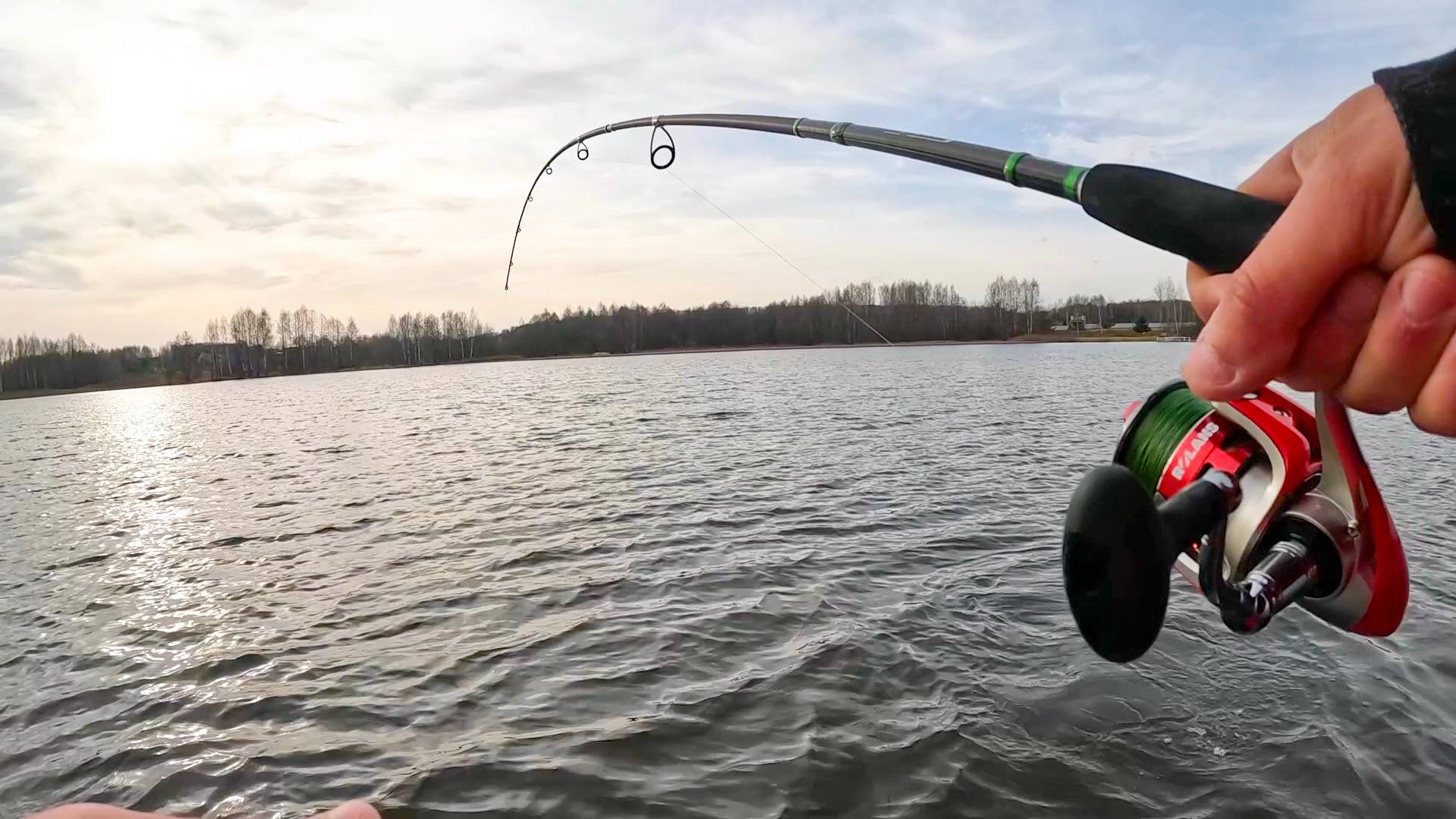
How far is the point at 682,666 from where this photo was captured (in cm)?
581

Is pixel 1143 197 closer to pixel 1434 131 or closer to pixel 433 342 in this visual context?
pixel 1434 131

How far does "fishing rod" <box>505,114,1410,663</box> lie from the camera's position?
4.98ft

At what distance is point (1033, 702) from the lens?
497 centimetres

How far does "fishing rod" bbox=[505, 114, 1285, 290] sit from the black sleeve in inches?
12.8

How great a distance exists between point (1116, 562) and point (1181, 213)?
646mm

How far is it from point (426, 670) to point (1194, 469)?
5.13 metres

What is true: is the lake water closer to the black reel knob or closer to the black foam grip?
the black reel knob

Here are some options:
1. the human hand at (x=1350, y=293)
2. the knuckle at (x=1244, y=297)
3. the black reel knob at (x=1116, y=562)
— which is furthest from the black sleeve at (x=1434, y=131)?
the black reel knob at (x=1116, y=562)

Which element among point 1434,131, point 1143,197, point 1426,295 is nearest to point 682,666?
point 1143,197

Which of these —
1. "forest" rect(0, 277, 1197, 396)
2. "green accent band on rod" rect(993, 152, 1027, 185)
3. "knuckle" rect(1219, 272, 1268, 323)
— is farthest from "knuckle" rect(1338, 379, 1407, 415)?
"forest" rect(0, 277, 1197, 396)

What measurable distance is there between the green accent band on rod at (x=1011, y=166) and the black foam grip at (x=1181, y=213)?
1.16ft

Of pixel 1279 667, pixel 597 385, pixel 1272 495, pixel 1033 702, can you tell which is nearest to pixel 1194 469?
pixel 1272 495

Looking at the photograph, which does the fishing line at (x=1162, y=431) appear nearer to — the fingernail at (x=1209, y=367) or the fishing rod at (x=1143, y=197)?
the fishing rod at (x=1143, y=197)

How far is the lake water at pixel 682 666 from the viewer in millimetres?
4340
